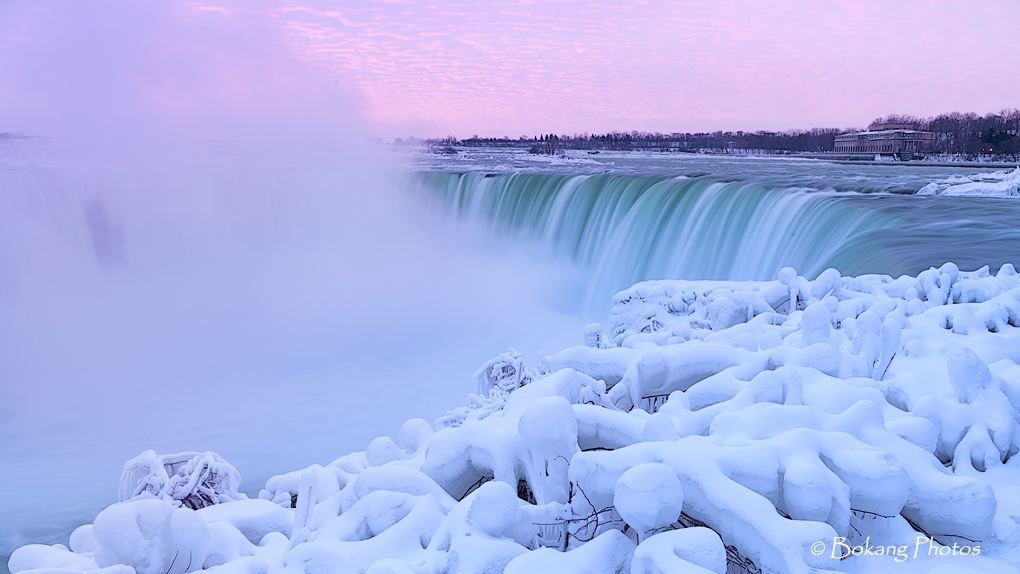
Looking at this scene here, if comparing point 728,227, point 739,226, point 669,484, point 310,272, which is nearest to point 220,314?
point 310,272

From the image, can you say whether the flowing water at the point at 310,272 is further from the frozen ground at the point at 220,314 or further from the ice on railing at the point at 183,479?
the ice on railing at the point at 183,479

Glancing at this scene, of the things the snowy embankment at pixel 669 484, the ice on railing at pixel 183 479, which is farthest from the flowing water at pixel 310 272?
the snowy embankment at pixel 669 484

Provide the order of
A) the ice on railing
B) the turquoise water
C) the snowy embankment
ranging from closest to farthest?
the snowy embankment < the ice on railing < the turquoise water

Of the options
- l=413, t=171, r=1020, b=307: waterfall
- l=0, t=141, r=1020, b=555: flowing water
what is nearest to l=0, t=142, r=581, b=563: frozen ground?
l=0, t=141, r=1020, b=555: flowing water

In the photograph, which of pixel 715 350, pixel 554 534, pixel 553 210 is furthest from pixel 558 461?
pixel 553 210

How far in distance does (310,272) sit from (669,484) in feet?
59.1

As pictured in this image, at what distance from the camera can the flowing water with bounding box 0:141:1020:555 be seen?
26.4ft

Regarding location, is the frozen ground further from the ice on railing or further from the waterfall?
the ice on railing

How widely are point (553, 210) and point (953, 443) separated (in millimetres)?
15014

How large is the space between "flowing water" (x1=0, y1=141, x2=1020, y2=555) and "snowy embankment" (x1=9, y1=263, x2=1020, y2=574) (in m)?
4.50

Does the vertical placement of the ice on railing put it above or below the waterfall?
below

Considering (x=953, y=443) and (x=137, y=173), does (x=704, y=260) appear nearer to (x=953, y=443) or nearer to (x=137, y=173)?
(x=953, y=443)

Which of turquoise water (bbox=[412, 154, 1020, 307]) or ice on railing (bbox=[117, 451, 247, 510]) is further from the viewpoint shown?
turquoise water (bbox=[412, 154, 1020, 307])

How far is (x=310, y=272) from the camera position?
18594 millimetres
